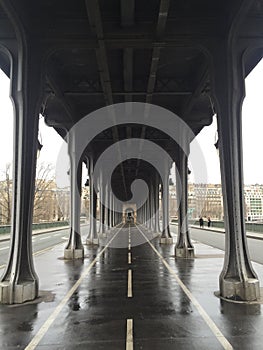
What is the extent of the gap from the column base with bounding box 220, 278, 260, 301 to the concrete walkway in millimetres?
496

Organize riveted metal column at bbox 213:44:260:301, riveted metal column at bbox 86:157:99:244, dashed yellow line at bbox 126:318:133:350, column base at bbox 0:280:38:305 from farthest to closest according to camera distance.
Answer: riveted metal column at bbox 86:157:99:244 < riveted metal column at bbox 213:44:260:301 < column base at bbox 0:280:38:305 < dashed yellow line at bbox 126:318:133:350

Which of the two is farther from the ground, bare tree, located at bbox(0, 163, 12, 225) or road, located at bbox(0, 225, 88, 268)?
bare tree, located at bbox(0, 163, 12, 225)

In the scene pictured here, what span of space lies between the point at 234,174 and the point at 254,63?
535 centimetres

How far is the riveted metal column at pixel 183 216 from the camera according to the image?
21641mm

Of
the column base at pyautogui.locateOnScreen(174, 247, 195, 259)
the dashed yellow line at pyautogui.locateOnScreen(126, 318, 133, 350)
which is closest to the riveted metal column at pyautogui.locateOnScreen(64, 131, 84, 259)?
the column base at pyautogui.locateOnScreen(174, 247, 195, 259)

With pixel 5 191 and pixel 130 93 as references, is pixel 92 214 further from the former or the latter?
pixel 5 191

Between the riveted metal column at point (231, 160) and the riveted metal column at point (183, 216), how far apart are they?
10217mm

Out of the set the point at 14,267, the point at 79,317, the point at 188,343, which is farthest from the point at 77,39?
the point at 188,343

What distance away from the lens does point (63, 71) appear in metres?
16.1

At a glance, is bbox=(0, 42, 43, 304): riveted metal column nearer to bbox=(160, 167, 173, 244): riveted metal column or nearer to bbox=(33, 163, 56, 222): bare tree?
bbox=(160, 167, 173, 244): riveted metal column

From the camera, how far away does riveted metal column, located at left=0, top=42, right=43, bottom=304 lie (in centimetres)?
1086

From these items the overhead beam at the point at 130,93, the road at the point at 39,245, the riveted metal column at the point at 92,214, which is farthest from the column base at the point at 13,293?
the riveted metal column at the point at 92,214

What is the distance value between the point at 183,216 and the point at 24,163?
13.3m

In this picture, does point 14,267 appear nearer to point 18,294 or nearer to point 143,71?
point 18,294
